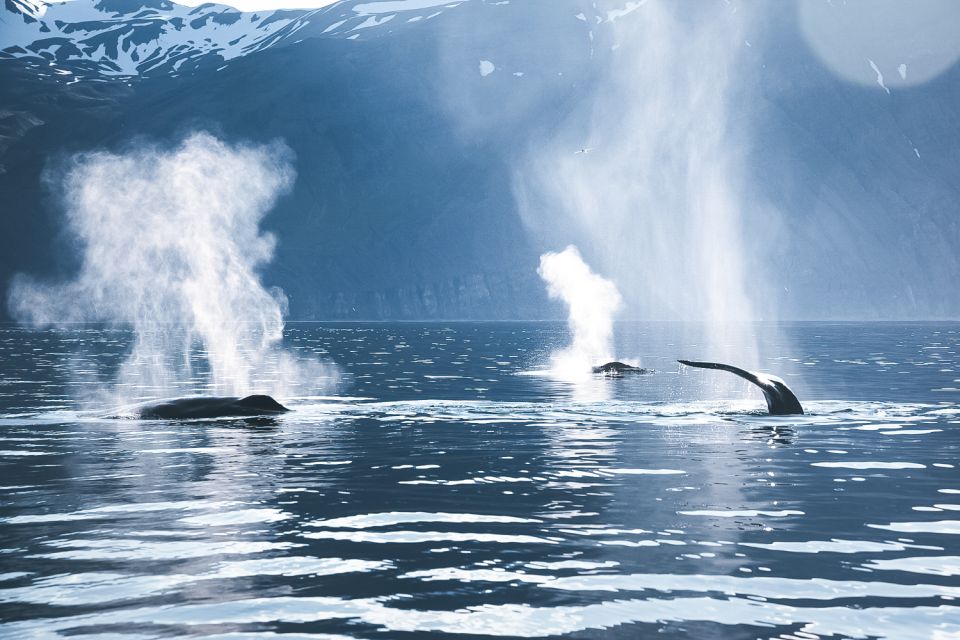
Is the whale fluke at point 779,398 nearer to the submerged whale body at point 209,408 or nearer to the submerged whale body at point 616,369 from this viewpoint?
the submerged whale body at point 209,408

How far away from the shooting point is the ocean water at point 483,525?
42.2ft

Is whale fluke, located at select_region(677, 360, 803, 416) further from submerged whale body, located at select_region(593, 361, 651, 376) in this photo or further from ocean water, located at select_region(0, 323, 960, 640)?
submerged whale body, located at select_region(593, 361, 651, 376)

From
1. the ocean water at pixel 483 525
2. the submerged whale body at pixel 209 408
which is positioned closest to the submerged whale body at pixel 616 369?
the ocean water at pixel 483 525

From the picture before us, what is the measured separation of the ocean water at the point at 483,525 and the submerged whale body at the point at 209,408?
0.99 meters

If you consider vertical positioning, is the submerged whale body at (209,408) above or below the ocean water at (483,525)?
above

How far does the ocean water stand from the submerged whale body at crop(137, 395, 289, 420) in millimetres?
988

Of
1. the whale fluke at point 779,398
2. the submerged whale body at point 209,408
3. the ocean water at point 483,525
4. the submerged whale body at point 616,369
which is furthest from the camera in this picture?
the submerged whale body at point 616,369

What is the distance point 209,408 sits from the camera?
35656 mm

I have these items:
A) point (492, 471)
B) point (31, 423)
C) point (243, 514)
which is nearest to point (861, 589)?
point (243, 514)

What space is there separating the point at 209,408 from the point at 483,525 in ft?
62.6

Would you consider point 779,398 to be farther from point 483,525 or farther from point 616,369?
point 616,369

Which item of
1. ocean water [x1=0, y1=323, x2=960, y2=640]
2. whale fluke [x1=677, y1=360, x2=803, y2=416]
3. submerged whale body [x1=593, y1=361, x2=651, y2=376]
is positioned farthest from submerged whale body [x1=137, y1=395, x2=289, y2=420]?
submerged whale body [x1=593, y1=361, x2=651, y2=376]

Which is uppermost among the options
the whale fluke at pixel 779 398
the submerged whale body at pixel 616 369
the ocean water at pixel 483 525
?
the submerged whale body at pixel 616 369

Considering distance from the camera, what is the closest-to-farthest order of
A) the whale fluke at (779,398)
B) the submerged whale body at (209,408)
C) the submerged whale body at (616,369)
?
A: 1. the whale fluke at (779,398)
2. the submerged whale body at (209,408)
3. the submerged whale body at (616,369)
